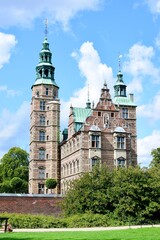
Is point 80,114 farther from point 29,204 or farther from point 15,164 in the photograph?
point 15,164

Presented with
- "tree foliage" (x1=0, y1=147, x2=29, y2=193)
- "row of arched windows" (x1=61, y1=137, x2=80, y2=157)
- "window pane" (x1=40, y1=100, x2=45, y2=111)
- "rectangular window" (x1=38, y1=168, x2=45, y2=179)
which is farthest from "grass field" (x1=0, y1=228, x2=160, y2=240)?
"tree foliage" (x1=0, y1=147, x2=29, y2=193)

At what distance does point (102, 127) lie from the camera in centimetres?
4197

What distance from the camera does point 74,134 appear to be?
43531 millimetres

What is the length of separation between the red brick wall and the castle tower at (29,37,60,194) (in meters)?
15.2

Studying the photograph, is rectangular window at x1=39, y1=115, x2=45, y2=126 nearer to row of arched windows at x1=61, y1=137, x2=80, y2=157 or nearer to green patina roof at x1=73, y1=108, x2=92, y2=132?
row of arched windows at x1=61, y1=137, x2=80, y2=157

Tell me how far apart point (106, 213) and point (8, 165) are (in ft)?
130

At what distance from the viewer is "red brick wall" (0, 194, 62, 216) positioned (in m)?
31.9

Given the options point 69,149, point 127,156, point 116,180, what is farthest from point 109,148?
point 116,180

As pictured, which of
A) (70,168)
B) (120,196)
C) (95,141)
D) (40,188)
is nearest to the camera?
(120,196)

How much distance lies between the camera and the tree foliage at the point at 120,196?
25953 millimetres

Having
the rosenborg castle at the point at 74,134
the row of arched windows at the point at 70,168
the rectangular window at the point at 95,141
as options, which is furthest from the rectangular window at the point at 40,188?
the rectangular window at the point at 95,141

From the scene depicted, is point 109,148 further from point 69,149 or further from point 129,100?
point 129,100


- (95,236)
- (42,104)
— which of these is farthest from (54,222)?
(42,104)

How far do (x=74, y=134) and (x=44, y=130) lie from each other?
26.6ft
